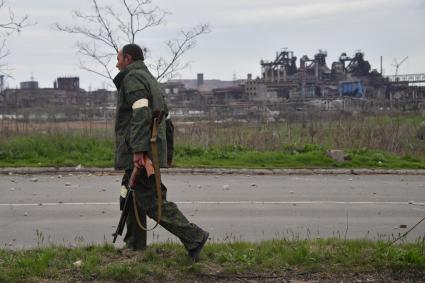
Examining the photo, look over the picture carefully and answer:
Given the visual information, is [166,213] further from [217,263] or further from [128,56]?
[128,56]

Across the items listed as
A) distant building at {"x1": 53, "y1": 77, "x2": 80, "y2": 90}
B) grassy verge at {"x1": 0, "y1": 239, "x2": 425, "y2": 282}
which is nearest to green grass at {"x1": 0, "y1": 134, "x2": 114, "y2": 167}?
grassy verge at {"x1": 0, "y1": 239, "x2": 425, "y2": 282}

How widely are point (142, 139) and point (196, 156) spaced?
10.4 m

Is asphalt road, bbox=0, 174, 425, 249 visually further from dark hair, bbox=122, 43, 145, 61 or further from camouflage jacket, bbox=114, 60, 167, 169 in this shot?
dark hair, bbox=122, 43, 145, 61

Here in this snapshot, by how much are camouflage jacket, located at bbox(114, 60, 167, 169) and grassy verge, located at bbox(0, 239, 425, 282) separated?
928 mm

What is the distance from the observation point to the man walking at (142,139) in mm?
5402

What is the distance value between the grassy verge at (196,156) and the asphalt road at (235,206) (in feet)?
4.17

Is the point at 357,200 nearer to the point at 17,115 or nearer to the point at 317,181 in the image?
the point at 317,181

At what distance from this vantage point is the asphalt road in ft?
25.7

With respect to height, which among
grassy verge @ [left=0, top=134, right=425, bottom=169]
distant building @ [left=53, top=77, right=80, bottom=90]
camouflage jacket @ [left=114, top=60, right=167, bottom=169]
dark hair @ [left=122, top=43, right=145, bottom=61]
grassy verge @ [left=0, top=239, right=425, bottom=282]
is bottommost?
grassy verge @ [left=0, top=239, right=425, bottom=282]

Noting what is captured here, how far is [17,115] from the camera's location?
805 inches

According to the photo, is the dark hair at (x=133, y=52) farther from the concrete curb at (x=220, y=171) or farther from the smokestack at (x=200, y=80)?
the smokestack at (x=200, y=80)

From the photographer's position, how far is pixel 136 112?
17.5 ft

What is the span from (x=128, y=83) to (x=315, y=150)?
444 inches

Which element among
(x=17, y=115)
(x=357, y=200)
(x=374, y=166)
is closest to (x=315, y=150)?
(x=374, y=166)
